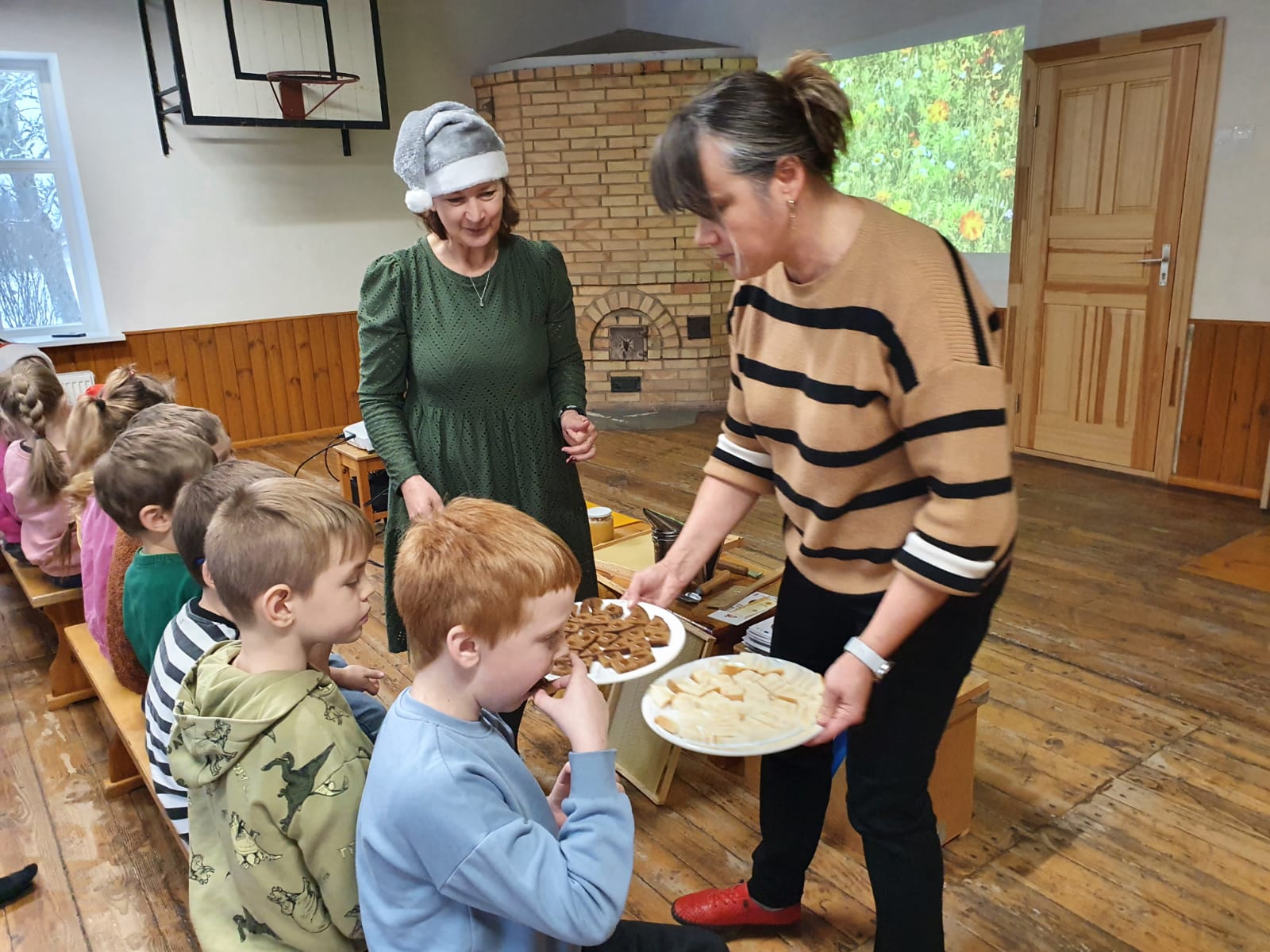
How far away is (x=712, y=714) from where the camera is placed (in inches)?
51.4

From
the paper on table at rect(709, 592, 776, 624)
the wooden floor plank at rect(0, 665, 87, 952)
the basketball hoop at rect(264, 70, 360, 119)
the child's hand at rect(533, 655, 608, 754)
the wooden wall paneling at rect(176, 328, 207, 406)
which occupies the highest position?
the basketball hoop at rect(264, 70, 360, 119)

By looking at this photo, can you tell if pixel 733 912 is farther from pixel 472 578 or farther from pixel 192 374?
pixel 192 374

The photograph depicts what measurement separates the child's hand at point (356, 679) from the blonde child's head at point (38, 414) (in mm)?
1631

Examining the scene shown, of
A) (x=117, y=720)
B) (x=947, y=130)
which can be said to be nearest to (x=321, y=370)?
(x=947, y=130)

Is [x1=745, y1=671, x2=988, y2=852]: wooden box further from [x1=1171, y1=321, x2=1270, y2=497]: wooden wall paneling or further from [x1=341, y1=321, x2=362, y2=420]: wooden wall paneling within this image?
[x1=341, y1=321, x2=362, y2=420]: wooden wall paneling

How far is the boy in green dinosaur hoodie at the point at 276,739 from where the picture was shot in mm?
1084

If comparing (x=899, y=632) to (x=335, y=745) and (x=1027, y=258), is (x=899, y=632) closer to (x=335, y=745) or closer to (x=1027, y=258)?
(x=335, y=745)

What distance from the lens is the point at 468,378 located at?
5.81 ft

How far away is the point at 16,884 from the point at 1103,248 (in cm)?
478

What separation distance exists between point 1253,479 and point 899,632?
3926 millimetres

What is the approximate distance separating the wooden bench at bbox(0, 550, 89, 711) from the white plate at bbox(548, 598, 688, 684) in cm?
189

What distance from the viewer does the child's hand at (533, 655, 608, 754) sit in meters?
1.01

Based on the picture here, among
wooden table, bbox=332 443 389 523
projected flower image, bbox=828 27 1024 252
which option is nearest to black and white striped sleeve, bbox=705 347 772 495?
wooden table, bbox=332 443 389 523

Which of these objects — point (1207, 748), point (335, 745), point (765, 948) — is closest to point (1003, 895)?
point (765, 948)
